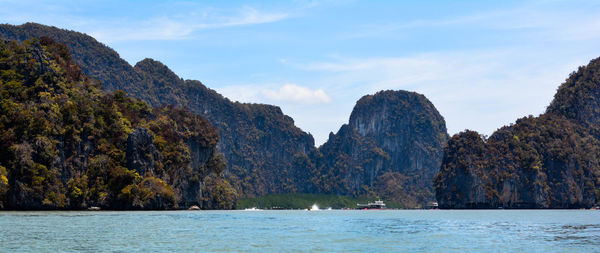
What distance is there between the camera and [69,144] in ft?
396

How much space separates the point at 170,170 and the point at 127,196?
2913 centimetres

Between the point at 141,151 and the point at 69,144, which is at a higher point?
the point at 69,144

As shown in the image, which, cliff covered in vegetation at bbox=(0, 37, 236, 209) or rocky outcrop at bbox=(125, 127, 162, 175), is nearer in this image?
cliff covered in vegetation at bbox=(0, 37, 236, 209)

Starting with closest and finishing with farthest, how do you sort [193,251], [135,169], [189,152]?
[193,251] → [135,169] → [189,152]

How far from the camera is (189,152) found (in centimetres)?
17012

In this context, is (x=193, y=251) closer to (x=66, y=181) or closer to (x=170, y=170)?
(x=66, y=181)

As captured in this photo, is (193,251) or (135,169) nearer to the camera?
(193,251)

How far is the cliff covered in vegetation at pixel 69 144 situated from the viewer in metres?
105

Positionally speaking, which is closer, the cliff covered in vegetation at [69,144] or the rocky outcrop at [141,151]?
the cliff covered in vegetation at [69,144]

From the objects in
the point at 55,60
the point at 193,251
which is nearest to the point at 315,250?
the point at 193,251

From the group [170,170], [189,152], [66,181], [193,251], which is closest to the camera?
[193,251]

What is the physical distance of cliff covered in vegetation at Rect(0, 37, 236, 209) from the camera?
346 ft

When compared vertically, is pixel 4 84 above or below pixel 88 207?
above

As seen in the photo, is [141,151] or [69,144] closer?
[69,144]
